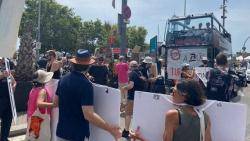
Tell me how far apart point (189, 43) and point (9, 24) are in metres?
15.4

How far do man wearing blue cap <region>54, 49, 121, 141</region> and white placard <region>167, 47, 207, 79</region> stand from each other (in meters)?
15.0

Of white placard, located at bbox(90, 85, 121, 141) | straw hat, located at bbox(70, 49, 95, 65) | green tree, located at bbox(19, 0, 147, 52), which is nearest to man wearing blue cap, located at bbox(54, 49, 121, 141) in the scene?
straw hat, located at bbox(70, 49, 95, 65)

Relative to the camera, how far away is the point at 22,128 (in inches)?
354

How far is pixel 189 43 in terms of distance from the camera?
19.5 metres

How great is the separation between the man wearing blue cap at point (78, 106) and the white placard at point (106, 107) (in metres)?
0.11

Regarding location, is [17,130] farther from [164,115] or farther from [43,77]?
[164,115]

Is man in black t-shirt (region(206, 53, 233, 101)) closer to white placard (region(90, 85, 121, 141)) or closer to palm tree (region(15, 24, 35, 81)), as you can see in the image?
white placard (region(90, 85, 121, 141))

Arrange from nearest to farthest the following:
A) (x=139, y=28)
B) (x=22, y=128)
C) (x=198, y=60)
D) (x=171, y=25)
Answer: (x=22, y=128) → (x=198, y=60) → (x=171, y=25) → (x=139, y=28)

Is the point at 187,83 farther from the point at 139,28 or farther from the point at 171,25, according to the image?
the point at 139,28

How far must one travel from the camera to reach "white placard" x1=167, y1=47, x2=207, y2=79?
19.0 meters

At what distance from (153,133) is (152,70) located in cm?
725

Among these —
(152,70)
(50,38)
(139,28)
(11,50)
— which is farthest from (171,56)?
(139,28)

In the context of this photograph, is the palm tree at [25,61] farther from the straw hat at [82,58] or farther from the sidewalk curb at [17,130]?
the straw hat at [82,58]

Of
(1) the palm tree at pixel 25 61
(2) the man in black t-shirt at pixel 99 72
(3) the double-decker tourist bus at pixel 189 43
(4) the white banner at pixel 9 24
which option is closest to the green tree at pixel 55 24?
(3) the double-decker tourist bus at pixel 189 43
